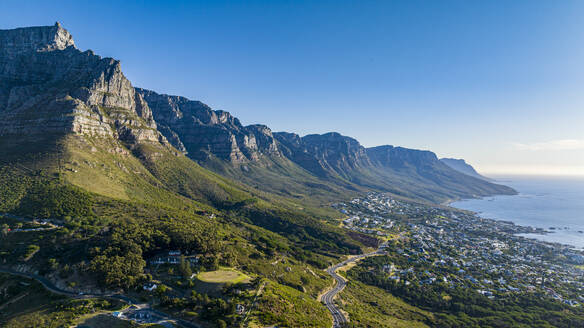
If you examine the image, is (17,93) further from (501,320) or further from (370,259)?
(501,320)

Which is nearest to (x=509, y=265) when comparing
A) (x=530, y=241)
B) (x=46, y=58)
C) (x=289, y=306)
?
(x=530, y=241)

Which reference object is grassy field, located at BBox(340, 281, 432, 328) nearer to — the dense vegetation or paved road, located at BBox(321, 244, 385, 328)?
paved road, located at BBox(321, 244, 385, 328)

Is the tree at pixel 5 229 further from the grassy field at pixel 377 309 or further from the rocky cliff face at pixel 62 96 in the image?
the grassy field at pixel 377 309

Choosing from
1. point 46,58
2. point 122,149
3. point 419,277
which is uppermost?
point 46,58

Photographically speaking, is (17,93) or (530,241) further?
(530,241)

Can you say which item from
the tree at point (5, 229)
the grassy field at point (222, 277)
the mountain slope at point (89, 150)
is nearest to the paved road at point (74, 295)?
the grassy field at point (222, 277)

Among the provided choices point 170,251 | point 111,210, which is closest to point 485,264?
point 170,251
